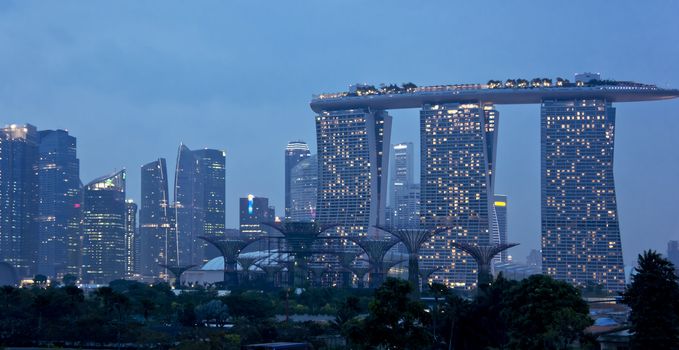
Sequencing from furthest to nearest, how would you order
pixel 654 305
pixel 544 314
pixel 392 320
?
pixel 544 314 < pixel 392 320 < pixel 654 305

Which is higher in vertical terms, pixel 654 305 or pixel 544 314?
pixel 654 305

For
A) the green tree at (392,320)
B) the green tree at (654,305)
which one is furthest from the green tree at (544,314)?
the green tree at (392,320)

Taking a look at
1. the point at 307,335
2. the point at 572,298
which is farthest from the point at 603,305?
the point at 572,298

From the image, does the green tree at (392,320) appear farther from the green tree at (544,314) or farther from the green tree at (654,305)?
the green tree at (654,305)

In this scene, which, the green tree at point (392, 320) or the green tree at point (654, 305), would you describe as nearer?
the green tree at point (654, 305)

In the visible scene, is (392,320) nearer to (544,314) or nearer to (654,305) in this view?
(544,314)

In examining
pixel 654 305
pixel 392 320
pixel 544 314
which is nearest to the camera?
pixel 654 305

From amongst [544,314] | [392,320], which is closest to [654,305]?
[544,314]

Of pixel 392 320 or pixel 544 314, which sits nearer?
pixel 392 320
